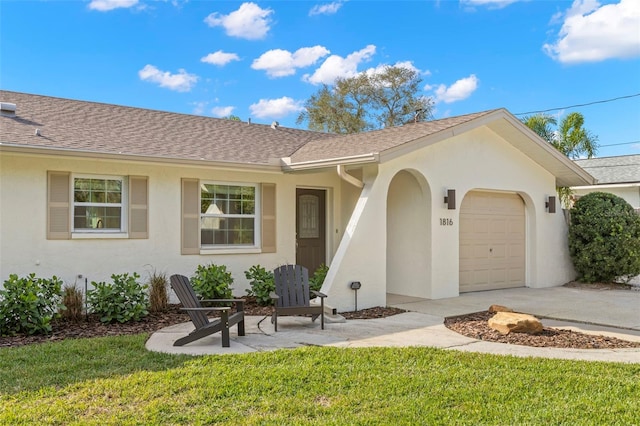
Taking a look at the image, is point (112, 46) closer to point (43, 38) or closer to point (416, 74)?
point (43, 38)

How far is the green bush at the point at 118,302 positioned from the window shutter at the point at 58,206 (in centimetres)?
136

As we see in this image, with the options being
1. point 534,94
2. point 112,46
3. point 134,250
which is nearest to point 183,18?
point 112,46

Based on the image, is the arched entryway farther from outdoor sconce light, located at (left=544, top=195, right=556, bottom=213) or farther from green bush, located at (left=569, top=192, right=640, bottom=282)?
green bush, located at (left=569, top=192, right=640, bottom=282)

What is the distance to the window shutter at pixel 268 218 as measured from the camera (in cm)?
1130

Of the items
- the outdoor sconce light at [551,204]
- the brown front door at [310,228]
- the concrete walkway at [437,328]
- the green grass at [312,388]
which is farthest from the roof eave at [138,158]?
the outdoor sconce light at [551,204]

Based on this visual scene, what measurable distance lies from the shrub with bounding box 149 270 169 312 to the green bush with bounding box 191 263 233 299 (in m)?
0.53

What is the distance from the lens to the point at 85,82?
20016 mm

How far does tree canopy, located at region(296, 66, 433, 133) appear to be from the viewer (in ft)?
121

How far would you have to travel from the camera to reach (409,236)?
11.2m

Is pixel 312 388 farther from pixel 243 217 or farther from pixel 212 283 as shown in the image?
pixel 243 217

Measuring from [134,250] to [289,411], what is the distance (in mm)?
6340

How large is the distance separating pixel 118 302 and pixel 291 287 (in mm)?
2692

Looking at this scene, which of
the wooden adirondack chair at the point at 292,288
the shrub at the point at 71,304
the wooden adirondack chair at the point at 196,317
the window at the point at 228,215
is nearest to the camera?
the wooden adirondack chair at the point at 196,317

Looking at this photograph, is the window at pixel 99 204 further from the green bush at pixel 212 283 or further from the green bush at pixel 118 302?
the green bush at pixel 212 283
